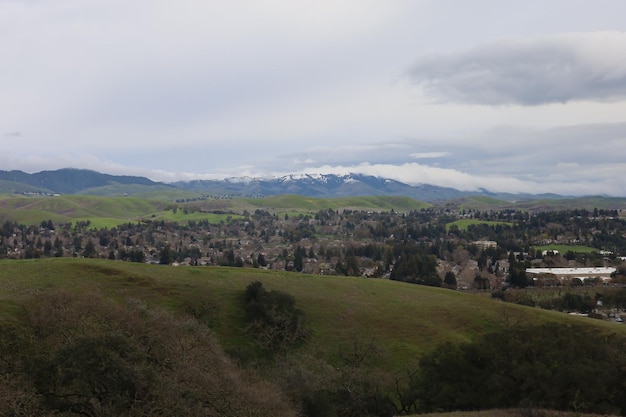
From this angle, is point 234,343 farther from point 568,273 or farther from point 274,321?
point 568,273

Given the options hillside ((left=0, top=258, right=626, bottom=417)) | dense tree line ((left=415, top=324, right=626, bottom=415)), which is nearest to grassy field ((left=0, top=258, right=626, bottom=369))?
hillside ((left=0, top=258, right=626, bottom=417))

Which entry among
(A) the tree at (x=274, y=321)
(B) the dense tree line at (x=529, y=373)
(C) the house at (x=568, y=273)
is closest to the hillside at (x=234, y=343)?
(B) the dense tree line at (x=529, y=373)

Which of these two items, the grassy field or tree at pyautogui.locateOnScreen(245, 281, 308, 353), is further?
the grassy field

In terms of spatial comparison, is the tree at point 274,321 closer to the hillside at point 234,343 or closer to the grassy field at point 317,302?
the hillside at point 234,343

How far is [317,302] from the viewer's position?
2820 inches

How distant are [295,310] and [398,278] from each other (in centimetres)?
8554

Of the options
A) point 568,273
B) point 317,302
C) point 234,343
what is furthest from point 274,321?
point 568,273

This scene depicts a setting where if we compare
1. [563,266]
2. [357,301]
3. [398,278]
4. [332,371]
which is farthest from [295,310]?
[563,266]

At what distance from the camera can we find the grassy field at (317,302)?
61219 mm

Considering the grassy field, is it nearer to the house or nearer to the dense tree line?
the dense tree line

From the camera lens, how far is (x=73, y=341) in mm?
29750

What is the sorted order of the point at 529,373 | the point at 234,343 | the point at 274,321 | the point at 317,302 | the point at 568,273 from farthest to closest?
1. the point at 568,273
2. the point at 317,302
3. the point at 274,321
4. the point at 234,343
5. the point at 529,373

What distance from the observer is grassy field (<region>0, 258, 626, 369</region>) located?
2410 inches

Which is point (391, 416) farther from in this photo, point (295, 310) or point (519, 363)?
point (295, 310)
